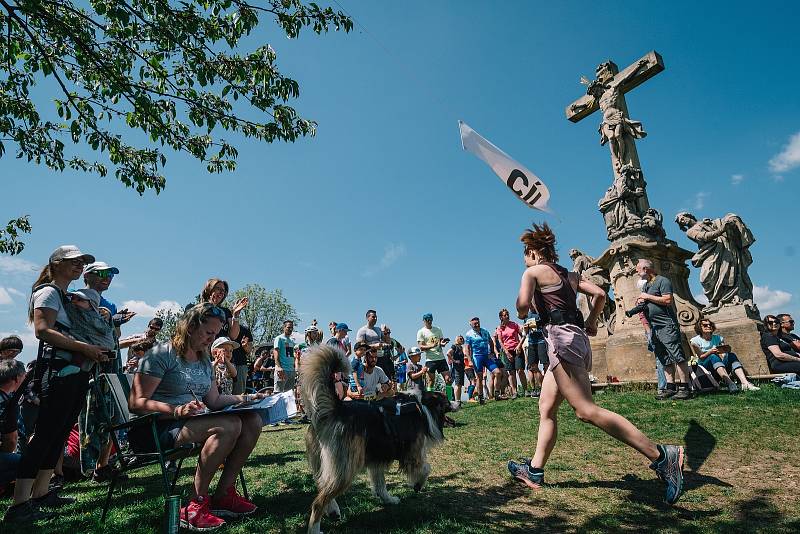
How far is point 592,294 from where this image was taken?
3922mm

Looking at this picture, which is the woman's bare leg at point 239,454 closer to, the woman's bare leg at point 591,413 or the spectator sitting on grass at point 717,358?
the woman's bare leg at point 591,413

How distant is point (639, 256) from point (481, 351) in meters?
4.88

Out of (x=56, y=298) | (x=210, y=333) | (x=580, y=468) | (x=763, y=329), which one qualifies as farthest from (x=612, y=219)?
(x=56, y=298)

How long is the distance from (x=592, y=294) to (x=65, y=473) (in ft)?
21.1

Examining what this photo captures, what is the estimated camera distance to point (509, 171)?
5.55 meters

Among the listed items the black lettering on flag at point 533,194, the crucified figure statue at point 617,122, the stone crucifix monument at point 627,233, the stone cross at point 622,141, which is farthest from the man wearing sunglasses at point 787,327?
the black lettering on flag at point 533,194

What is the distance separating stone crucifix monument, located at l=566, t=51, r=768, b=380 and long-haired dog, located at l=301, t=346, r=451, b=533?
8277mm

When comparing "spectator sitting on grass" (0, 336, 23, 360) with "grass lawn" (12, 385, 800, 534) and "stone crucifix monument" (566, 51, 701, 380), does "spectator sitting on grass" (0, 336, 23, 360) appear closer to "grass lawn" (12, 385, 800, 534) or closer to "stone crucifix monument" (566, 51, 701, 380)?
"grass lawn" (12, 385, 800, 534)

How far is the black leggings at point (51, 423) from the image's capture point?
3.56 m

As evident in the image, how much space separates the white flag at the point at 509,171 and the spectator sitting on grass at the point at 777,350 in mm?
7035

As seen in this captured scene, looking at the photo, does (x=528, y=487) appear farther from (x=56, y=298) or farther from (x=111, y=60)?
(x=111, y=60)

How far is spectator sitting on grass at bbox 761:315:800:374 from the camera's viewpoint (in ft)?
27.6

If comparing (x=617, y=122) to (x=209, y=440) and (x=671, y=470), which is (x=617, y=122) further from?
(x=209, y=440)

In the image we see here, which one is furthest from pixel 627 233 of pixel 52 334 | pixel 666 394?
pixel 52 334
